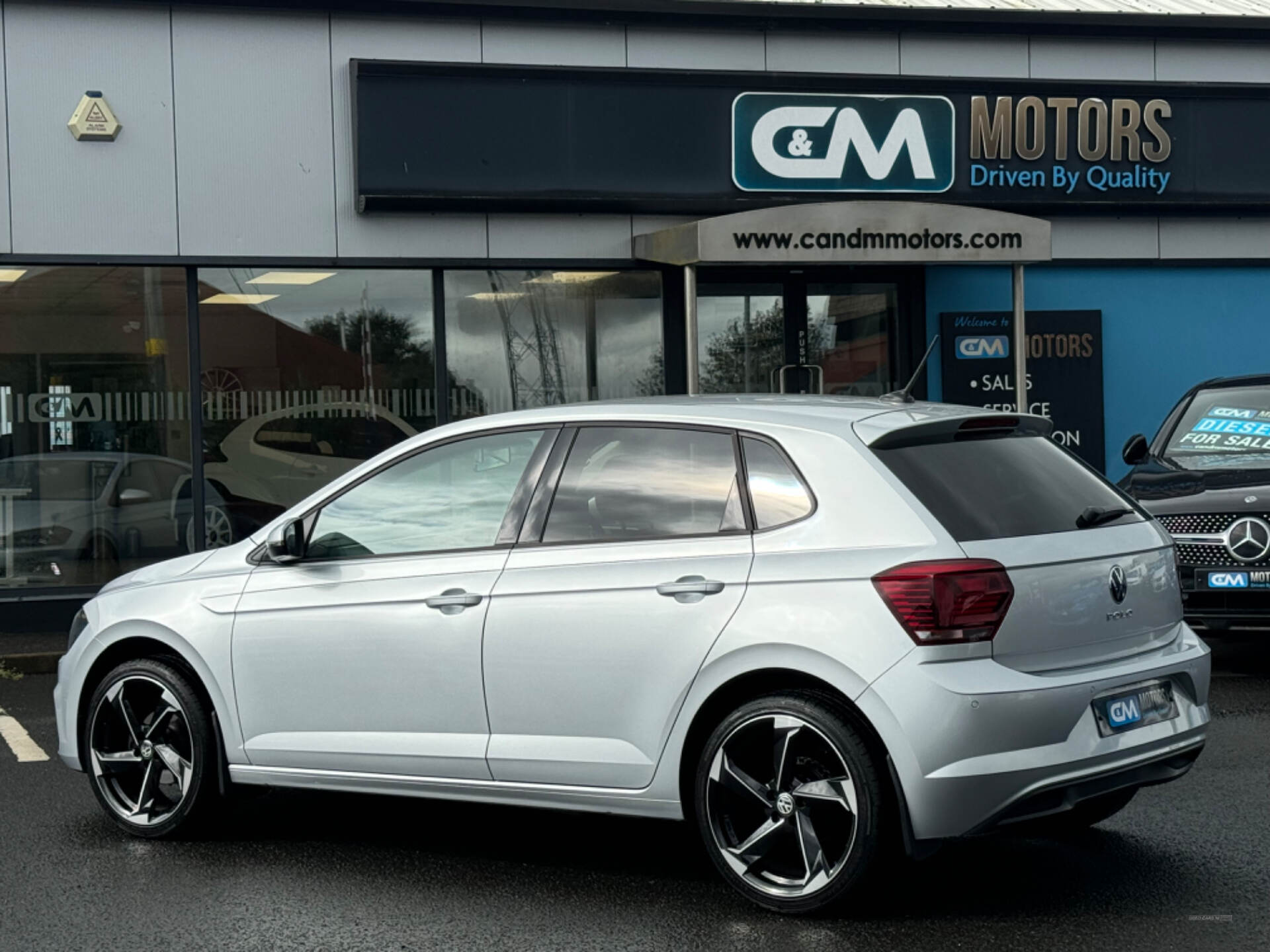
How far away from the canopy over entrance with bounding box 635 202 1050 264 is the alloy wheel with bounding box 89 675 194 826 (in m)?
7.34

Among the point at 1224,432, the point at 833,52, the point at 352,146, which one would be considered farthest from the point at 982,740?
the point at 833,52

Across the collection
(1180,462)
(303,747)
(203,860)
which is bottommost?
(203,860)

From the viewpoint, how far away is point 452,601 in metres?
5.49

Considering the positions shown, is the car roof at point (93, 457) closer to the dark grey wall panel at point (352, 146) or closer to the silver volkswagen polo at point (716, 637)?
the dark grey wall panel at point (352, 146)

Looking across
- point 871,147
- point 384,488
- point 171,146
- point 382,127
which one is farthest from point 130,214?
point 384,488

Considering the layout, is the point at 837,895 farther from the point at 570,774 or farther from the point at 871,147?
the point at 871,147

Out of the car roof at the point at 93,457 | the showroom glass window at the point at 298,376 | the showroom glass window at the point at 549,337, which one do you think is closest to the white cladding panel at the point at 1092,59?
the showroom glass window at the point at 549,337

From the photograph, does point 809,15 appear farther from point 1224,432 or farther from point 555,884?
point 555,884

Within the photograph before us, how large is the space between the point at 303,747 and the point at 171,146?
814 centimetres

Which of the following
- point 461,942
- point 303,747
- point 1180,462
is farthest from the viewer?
point 1180,462

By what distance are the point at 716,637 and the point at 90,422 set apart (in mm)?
8989

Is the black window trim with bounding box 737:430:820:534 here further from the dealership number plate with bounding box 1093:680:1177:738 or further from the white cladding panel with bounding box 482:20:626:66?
the white cladding panel with bounding box 482:20:626:66

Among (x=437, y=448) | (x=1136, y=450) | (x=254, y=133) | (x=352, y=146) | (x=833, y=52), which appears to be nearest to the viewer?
(x=437, y=448)

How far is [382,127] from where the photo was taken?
13.0m
